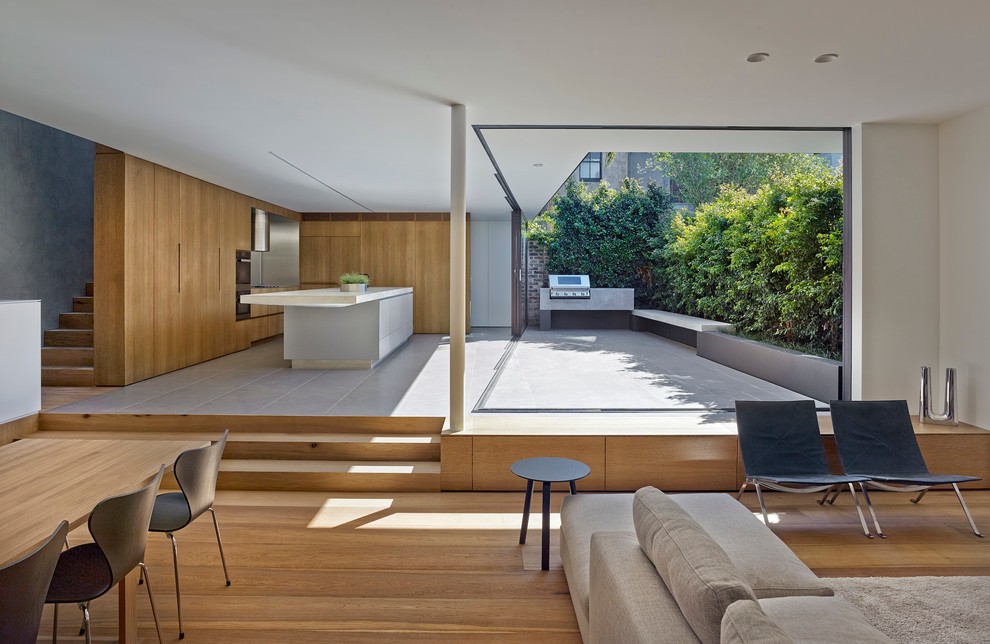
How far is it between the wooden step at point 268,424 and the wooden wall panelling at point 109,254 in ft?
5.11

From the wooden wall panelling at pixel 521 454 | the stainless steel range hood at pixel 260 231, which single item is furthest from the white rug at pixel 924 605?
the stainless steel range hood at pixel 260 231

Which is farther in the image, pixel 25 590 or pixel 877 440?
pixel 877 440

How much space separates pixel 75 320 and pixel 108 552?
6494mm

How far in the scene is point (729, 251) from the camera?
348 inches

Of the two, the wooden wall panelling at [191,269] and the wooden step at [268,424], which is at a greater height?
the wooden wall panelling at [191,269]

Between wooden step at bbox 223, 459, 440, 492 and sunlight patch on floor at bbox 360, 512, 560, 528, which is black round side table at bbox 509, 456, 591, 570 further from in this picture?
wooden step at bbox 223, 459, 440, 492

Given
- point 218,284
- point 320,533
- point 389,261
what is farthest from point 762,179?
point 320,533

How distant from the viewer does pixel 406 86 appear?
163 inches

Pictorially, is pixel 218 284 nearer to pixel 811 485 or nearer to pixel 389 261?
pixel 389 261

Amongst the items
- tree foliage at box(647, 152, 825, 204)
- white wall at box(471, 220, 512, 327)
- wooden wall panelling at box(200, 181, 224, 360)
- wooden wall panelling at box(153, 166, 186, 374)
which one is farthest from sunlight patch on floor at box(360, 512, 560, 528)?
tree foliage at box(647, 152, 825, 204)

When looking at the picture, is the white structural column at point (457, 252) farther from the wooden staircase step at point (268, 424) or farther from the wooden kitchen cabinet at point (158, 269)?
the wooden kitchen cabinet at point (158, 269)

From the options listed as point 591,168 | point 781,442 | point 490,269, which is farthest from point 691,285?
point 591,168

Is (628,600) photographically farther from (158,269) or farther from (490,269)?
Result: (490,269)

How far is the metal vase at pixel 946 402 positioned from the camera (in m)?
4.67
